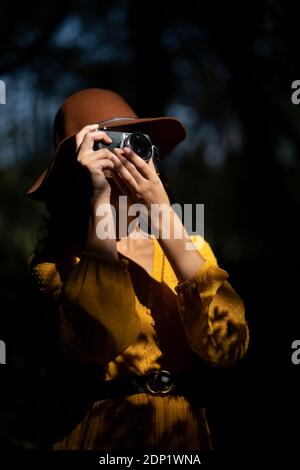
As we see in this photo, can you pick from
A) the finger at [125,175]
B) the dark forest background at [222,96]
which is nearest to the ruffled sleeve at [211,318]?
the finger at [125,175]

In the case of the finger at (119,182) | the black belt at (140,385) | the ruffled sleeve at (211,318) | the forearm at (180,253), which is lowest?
the black belt at (140,385)

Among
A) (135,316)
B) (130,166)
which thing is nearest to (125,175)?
(130,166)

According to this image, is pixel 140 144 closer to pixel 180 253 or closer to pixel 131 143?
pixel 131 143

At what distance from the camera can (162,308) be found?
1.92 m

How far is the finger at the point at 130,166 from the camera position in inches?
73.9

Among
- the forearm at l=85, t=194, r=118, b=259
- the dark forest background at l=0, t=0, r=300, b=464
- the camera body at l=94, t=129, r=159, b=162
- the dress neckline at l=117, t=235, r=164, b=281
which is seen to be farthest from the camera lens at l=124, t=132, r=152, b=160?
the dark forest background at l=0, t=0, r=300, b=464

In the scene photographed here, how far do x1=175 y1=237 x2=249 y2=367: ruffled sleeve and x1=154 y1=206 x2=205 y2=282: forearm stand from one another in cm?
2

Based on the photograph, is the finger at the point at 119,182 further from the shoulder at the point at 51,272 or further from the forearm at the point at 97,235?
the shoulder at the point at 51,272

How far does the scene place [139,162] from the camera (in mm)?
1883

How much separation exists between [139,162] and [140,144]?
94 mm

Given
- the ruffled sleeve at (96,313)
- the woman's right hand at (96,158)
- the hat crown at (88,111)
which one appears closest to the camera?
the ruffled sleeve at (96,313)

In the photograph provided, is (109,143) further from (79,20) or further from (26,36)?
(79,20)

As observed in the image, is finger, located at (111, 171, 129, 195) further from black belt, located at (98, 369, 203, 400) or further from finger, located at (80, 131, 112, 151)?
black belt, located at (98, 369, 203, 400)

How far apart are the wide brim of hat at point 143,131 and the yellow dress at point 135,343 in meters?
Answer: 0.41
